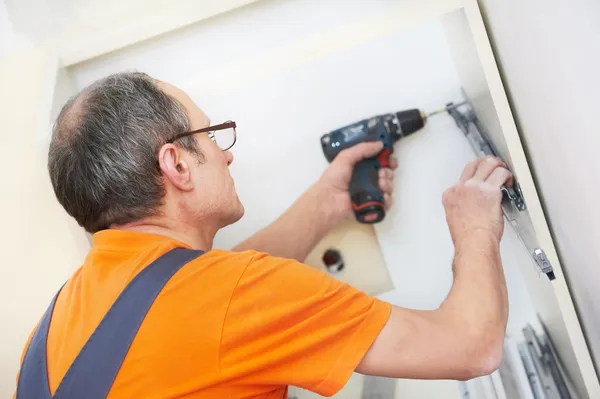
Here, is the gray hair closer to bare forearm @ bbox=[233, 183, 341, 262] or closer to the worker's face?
the worker's face

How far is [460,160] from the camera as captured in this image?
4.11 feet

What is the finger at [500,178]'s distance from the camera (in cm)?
102

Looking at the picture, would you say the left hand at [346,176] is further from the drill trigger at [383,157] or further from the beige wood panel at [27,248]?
the beige wood panel at [27,248]

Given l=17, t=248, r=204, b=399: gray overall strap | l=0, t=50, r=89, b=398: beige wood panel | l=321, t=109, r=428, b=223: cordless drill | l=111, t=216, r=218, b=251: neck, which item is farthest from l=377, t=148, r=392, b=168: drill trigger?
l=0, t=50, r=89, b=398: beige wood panel

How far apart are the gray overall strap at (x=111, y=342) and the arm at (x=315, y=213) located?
1.49 feet

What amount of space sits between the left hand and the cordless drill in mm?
13

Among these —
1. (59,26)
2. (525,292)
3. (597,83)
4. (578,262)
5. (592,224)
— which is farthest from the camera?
(59,26)

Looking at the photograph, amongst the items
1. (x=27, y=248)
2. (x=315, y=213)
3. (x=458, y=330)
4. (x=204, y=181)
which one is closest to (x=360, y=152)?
(x=315, y=213)

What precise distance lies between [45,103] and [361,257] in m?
0.90

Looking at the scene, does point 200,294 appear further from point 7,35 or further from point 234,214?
point 7,35

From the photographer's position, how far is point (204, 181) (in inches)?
38.0

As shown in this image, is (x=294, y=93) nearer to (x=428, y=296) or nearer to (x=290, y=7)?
(x=290, y=7)

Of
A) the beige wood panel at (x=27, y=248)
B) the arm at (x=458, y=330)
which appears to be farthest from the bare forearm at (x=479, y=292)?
the beige wood panel at (x=27, y=248)

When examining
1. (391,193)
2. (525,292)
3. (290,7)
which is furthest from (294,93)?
(525,292)
